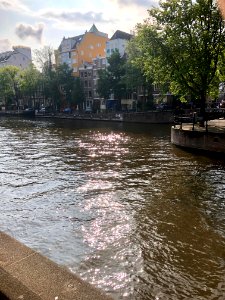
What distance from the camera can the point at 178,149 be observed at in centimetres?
2666

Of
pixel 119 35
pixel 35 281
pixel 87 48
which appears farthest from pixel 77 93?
pixel 35 281

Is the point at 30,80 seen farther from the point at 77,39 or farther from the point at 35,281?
the point at 35,281

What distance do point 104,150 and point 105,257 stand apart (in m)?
19.0

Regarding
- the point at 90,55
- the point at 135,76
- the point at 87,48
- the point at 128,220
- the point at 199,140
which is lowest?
the point at 128,220

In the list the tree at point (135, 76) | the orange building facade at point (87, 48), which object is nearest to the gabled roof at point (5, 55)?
the orange building facade at point (87, 48)

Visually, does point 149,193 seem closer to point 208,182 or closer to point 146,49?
point 208,182

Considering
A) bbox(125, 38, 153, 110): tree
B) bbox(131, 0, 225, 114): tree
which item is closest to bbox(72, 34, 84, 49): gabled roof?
bbox(125, 38, 153, 110): tree

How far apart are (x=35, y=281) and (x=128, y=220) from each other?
6770 millimetres

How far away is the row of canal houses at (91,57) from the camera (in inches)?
3155

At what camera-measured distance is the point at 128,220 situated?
37.1ft

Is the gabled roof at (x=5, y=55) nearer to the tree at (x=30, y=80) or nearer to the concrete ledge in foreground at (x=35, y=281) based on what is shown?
the tree at (x=30, y=80)

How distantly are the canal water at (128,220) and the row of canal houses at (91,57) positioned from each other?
50398 millimetres

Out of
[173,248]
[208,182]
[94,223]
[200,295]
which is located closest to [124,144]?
[208,182]

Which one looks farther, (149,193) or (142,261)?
(149,193)
